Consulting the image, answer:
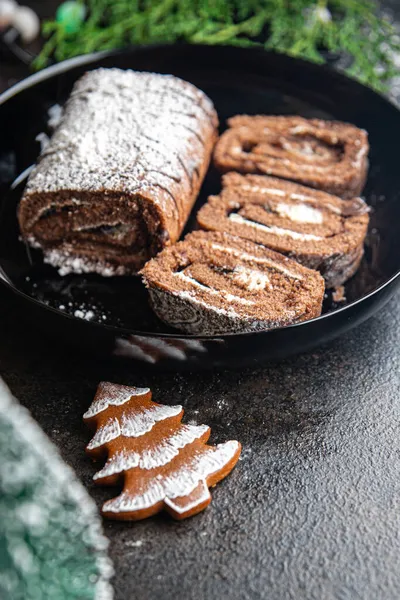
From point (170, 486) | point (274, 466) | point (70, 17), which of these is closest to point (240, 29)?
point (70, 17)

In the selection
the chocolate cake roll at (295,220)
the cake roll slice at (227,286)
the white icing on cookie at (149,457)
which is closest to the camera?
the white icing on cookie at (149,457)

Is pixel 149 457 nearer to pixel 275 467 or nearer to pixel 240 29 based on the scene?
pixel 275 467

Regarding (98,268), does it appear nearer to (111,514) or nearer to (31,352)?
(31,352)

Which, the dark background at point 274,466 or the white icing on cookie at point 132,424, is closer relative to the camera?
the dark background at point 274,466

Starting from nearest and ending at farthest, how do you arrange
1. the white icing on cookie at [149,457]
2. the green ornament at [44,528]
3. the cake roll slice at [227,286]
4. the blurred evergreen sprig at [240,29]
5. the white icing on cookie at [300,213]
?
the green ornament at [44,528], the white icing on cookie at [149,457], the cake roll slice at [227,286], the white icing on cookie at [300,213], the blurred evergreen sprig at [240,29]

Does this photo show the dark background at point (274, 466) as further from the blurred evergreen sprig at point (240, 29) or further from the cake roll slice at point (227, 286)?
the blurred evergreen sprig at point (240, 29)

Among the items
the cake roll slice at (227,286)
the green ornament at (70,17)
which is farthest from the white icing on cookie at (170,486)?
the green ornament at (70,17)
